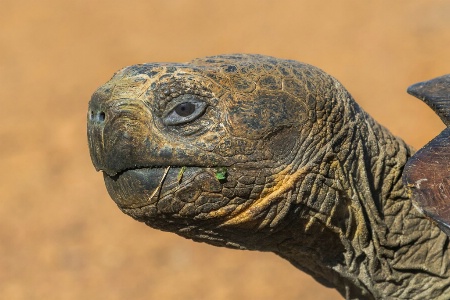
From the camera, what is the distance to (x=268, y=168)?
3316 millimetres

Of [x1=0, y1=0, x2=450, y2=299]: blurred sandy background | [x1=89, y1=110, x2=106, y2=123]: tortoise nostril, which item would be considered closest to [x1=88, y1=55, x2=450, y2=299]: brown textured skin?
[x1=89, y1=110, x2=106, y2=123]: tortoise nostril

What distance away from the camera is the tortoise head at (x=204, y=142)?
3.20 meters

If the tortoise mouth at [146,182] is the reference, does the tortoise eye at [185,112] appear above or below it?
above

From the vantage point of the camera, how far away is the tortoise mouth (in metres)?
3.21

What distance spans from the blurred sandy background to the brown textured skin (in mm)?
4125

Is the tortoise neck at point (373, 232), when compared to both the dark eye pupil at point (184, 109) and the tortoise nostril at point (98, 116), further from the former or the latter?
the tortoise nostril at point (98, 116)

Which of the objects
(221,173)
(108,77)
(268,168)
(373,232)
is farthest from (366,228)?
(108,77)

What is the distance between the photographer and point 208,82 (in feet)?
10.7

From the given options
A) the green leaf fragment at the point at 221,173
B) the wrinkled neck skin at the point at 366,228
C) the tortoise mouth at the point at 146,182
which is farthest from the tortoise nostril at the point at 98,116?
the wrinkled neck skin at the point at 366,228

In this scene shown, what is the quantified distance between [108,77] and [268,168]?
10244mm

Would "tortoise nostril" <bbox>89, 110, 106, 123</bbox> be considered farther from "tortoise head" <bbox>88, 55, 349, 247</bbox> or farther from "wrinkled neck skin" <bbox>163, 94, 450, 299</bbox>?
"wrinkled neck skin" <bbox>163, 94, 450, 299</bbox>

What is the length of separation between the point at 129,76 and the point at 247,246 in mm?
892

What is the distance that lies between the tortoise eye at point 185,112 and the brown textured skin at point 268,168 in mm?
14

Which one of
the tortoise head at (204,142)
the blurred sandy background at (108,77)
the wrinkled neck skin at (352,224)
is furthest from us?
the blurred sandy background at (108,77)
